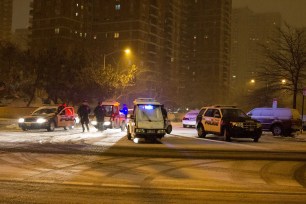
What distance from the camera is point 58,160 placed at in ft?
47.8

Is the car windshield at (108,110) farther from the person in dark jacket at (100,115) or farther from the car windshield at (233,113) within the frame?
the car windshield at (233,113)

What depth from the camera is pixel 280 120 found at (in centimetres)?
3058

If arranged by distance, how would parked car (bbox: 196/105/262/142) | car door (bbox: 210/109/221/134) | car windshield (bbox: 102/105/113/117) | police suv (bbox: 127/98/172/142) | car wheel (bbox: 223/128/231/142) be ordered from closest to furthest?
1. police suv (bbox: 127/98/172/142)
2. parked car (bbox: 196/105/262/142)
3. car wheel (bbox: 223/128/231/142)
4. car door (bbox: 210/109/221/134)
5. car windshield (bbox: 102/105/113/117)

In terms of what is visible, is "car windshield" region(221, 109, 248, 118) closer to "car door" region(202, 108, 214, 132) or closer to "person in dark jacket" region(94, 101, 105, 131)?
"car door" region(202, 108, 214, 132)

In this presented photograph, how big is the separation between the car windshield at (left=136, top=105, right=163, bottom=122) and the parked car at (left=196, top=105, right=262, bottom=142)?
363cm

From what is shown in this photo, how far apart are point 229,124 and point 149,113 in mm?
4235

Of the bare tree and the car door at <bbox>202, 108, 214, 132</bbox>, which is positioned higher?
the bare tree

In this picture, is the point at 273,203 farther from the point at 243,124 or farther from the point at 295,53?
the point at 295,53

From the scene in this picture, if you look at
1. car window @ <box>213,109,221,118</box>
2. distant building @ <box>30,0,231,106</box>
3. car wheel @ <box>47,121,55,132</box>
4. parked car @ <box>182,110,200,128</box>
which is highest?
distant building @ <box>30,0,231,106</box>

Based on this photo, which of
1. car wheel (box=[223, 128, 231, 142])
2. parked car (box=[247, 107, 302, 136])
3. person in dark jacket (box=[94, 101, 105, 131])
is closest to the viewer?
car wheel (box=[223, 128, 231, 142])

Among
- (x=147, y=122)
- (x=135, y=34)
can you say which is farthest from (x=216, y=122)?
(x=135, y=34)

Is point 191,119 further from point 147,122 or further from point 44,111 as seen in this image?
point 147,122

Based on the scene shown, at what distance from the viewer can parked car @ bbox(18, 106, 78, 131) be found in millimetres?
28375

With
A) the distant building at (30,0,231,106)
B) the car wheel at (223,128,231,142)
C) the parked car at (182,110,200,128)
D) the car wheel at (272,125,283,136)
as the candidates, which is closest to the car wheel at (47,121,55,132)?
the car wheel at (223,128,231,142)
